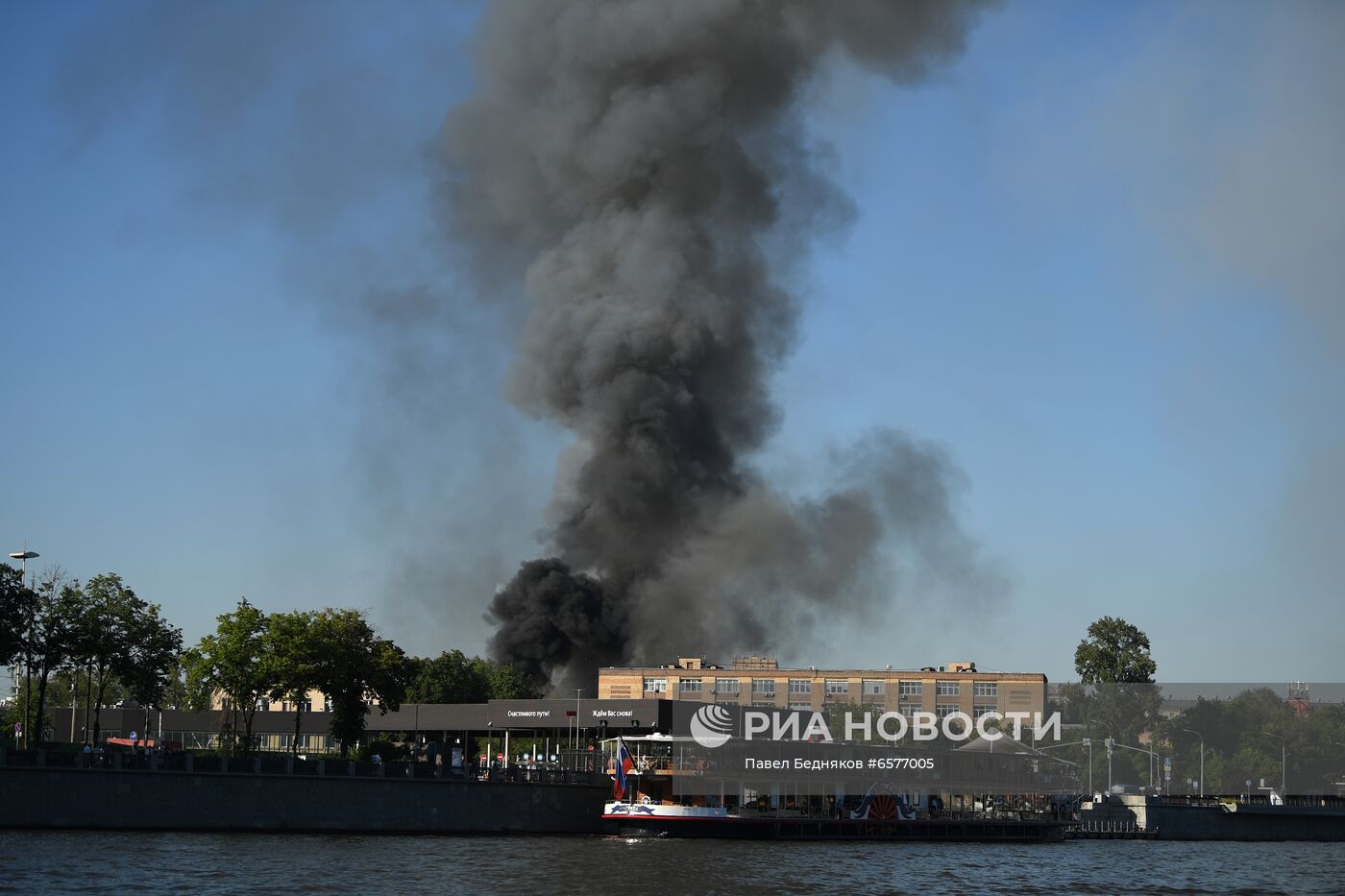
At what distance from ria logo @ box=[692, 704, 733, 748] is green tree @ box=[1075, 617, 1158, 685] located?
6555cm

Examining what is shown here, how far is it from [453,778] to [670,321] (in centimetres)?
5946

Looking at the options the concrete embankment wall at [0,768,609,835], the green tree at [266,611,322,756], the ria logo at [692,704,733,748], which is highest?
the green tree at [266,611,322,756]

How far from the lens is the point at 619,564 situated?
133m

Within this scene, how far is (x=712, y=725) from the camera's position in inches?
3408

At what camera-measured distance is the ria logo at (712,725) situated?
274ft

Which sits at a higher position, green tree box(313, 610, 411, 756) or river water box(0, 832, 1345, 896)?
green tree box(313, 610, 411, 756)

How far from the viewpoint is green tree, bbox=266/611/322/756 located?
86.1 metres

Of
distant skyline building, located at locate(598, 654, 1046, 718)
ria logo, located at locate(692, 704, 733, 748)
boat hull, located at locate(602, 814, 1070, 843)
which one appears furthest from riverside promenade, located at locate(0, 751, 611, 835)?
distant skyline building, located at locate(598, 654, 1046, 718)

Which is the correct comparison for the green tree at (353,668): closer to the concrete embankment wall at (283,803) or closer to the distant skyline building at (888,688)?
the concrete embankment wall at (283,803)

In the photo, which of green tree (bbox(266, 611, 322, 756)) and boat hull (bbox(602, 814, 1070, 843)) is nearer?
boat hull (bbox(602, 814, 1070, 843))

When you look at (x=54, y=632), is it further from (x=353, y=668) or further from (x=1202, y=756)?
(x=1202, y=756)

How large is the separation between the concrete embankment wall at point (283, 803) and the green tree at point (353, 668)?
47.3ft

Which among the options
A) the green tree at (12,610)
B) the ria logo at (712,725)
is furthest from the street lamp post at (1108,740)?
the green tree at (12,610)

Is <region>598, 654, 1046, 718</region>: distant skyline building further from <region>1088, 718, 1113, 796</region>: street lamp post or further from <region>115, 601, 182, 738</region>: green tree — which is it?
<region>115, 601, 182, 738</region>: green tree
